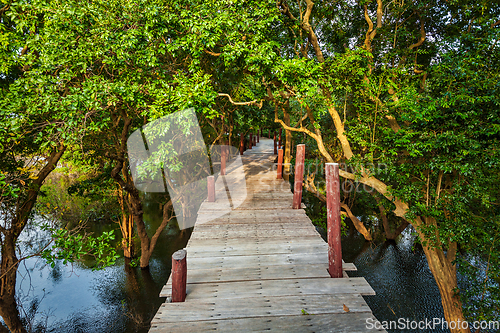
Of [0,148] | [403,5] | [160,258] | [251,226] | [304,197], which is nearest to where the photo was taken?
[0,148]

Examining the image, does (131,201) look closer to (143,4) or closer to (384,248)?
(143,4)

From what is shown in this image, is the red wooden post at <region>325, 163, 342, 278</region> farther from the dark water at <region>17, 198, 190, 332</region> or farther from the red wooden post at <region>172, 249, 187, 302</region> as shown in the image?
the dark water at <region>17, 198, 190, 332</region>

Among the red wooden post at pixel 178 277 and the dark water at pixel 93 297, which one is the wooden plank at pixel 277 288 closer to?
the red wooden post at pixel 178 277

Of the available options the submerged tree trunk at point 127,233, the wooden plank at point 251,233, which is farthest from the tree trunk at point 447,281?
the submerged tree trunk at point 127,233

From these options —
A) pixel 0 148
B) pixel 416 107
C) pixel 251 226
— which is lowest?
pixel 251 226

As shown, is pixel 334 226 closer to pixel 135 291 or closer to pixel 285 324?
pixel 285 324

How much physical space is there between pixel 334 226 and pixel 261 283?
1504 millimetres

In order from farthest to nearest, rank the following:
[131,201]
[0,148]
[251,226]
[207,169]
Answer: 1. [207,169]
2. [131,201]
3. [251,226]
4. [0,148]

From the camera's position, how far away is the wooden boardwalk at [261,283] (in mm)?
3178

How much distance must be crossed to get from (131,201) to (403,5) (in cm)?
1355

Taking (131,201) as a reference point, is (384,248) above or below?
below

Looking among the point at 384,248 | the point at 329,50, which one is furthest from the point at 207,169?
the point at 384,248

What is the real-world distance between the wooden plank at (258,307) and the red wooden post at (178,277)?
10 centimetres

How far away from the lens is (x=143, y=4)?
220 inches
